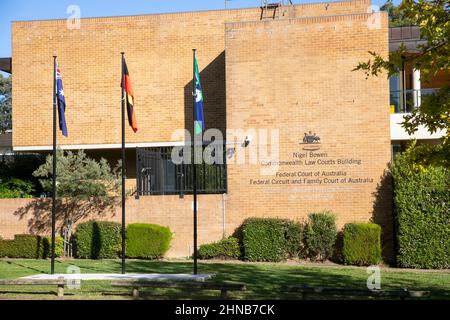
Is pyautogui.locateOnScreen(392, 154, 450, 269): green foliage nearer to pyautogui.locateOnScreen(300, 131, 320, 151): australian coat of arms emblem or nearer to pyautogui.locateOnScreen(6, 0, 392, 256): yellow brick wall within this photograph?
pyautogui.locateOnScreen(6, 0, 392, 256): yellow brick wall

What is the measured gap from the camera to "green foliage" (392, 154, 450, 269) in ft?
62.8

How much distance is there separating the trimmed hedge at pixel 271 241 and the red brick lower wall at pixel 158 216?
124cm

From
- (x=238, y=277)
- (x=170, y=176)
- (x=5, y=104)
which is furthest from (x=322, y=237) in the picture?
(x=5, y=104)

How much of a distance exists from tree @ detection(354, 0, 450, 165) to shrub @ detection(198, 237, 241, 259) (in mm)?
10541

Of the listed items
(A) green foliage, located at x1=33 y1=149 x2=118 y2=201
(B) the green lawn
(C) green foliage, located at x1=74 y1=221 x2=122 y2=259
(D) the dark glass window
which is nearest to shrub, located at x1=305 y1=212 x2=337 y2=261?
(B) the green lawn

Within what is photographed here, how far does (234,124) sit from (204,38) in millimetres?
5214

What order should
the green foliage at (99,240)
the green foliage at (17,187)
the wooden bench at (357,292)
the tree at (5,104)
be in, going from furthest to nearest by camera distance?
the tree at (5,104), the green foliage at (17,187), the green foliage at (99,240), the wooden bench at (357,292)

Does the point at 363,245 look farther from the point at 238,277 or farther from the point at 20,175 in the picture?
the point at 20,175

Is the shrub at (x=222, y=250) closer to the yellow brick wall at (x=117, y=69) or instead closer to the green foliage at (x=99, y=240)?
the green foliage at (x=99, y=240)

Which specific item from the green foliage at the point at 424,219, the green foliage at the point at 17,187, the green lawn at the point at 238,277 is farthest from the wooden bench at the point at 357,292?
the green foliage at the point at 17,187

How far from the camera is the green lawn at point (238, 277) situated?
45.0 feet

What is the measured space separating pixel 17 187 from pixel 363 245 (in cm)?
1333

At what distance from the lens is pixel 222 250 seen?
68.0 feet

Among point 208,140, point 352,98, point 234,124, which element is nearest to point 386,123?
point 352,98
